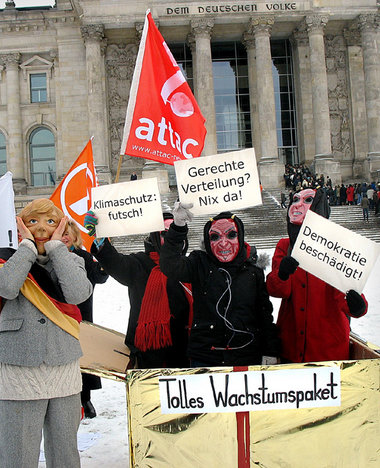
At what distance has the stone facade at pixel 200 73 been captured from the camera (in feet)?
94.2

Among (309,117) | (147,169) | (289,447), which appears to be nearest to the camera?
(289,447)

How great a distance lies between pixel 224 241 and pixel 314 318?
2.69 ft

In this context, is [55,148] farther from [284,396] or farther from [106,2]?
[284,396]

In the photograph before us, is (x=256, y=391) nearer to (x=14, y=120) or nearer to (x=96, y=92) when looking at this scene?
(x=96, y=92)

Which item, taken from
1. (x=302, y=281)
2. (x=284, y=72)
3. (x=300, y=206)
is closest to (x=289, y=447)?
(x=302, y=281)

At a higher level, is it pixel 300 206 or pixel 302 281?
pixel 300 206

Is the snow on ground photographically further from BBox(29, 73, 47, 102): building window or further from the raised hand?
BBox(29, 73, 47, 102): building window

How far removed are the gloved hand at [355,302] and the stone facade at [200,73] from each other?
992 inches

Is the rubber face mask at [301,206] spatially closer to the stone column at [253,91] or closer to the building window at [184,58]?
the stone column at [253,91]

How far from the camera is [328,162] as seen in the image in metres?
28.8

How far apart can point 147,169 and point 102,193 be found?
2464 centimetres

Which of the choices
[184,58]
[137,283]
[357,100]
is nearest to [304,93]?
[357,100]

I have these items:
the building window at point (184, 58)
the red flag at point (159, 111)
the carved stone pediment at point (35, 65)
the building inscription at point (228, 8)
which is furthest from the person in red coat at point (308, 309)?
the carved stone pediment at point (35, 65)

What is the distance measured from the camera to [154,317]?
3791 millimetres
